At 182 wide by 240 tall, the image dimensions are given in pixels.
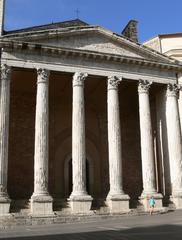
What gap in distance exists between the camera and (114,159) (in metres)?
17.0

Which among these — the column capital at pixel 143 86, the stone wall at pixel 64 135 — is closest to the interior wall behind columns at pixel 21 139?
the stone wall at pixel 64 135

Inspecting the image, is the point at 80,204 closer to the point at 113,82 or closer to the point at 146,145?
the point at 146,145

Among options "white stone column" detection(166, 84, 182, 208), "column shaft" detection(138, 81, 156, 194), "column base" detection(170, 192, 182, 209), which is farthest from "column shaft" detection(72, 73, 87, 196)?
"white stone column" detection(166, 84, 182, 208)

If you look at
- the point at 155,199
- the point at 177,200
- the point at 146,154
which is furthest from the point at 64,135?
the point at 177,200

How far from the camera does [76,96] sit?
1712 centimetres

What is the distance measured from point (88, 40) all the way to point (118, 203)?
27.7 ft

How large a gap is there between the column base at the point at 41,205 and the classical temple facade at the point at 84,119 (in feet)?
0.14

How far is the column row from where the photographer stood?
15.3 m

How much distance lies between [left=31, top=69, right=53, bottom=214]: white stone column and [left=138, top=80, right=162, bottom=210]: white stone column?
507 cm

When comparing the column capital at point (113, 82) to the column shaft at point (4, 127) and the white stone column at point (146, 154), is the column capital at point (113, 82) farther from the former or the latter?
the column shaft at point (4, 127)

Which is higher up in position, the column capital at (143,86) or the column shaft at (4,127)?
the column capital at (143,86)

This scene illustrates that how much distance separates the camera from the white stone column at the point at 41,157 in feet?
49.0

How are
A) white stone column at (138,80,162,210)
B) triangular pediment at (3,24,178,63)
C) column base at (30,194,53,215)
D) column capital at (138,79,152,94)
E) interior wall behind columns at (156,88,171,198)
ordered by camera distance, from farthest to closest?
interior wall behind columns at (156,88,171,198) → column capital at (138,79,152,94) → white stone column at (138,80,162,210) → triangular pediment at (3,24,178,63) → column base at (30,194,53,215)

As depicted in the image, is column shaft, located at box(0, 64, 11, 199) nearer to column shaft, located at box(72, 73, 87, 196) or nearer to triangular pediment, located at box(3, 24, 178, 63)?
triangular pediment, located at box(3, 24, 178, 63)
